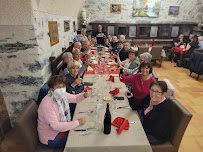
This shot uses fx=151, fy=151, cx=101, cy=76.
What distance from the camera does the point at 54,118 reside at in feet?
5.86

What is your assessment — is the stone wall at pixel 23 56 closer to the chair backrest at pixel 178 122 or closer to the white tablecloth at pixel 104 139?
the white tablecloth at pixel 104 139

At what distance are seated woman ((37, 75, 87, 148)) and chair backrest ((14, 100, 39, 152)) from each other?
0.26 ft

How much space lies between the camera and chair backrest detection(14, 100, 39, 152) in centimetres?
172

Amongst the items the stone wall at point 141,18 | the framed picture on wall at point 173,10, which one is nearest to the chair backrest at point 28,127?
the stone wall at point 141,18

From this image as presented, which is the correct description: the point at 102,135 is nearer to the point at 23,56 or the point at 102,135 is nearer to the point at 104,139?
the point at 104,139

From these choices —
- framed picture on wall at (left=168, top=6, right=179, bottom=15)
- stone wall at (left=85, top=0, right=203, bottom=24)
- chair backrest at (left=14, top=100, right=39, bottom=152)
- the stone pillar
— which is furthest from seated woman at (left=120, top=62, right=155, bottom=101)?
framed picture on wall at (left=168, top=6, right=179, bottom=15)

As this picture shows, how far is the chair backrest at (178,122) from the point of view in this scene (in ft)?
5.94

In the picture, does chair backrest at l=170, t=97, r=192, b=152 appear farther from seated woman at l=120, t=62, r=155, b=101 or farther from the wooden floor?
the wooden floor

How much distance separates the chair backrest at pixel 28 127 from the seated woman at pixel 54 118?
79mm

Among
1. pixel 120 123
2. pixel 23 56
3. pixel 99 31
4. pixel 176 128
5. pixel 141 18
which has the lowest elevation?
pixel 176 128

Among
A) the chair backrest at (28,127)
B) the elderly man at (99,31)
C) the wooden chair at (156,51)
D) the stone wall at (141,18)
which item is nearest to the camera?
the chair backrest at (28,127)

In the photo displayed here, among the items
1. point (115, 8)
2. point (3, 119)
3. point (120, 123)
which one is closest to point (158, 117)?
point (120, 123)

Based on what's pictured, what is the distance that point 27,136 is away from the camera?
5.85ft

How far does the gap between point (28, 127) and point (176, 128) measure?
1820 millimetres
